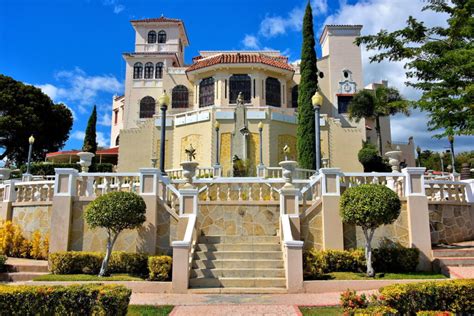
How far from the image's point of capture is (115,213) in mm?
10516

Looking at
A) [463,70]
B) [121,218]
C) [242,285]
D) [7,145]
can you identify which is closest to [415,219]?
[463,70]

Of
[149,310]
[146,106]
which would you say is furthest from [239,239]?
[146,106]

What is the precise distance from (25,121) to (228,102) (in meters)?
24.3

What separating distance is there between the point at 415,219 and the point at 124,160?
26.5 metres

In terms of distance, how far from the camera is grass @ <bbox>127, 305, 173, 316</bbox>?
25.6ft

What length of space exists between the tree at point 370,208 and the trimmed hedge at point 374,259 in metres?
0.42

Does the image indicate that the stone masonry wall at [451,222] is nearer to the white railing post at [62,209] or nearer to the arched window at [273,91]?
the white railing post at [62,209]

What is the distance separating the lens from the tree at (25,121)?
139 ft

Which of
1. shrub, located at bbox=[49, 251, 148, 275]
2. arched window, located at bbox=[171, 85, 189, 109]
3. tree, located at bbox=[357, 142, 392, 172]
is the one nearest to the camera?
shrub, located at bbox=[49, 251, 148, 275]

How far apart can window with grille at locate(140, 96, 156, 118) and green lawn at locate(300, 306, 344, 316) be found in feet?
113

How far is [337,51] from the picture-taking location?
4003cm

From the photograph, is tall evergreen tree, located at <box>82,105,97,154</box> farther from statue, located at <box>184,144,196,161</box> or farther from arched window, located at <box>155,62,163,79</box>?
statue, located at <box>184,144,196,161</box>

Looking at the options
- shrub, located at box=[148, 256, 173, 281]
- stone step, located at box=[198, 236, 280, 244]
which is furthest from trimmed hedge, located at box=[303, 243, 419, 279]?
shrub, located at box=[148, 256, 173, 281]

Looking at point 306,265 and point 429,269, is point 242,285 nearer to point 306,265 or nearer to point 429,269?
point 306,265
